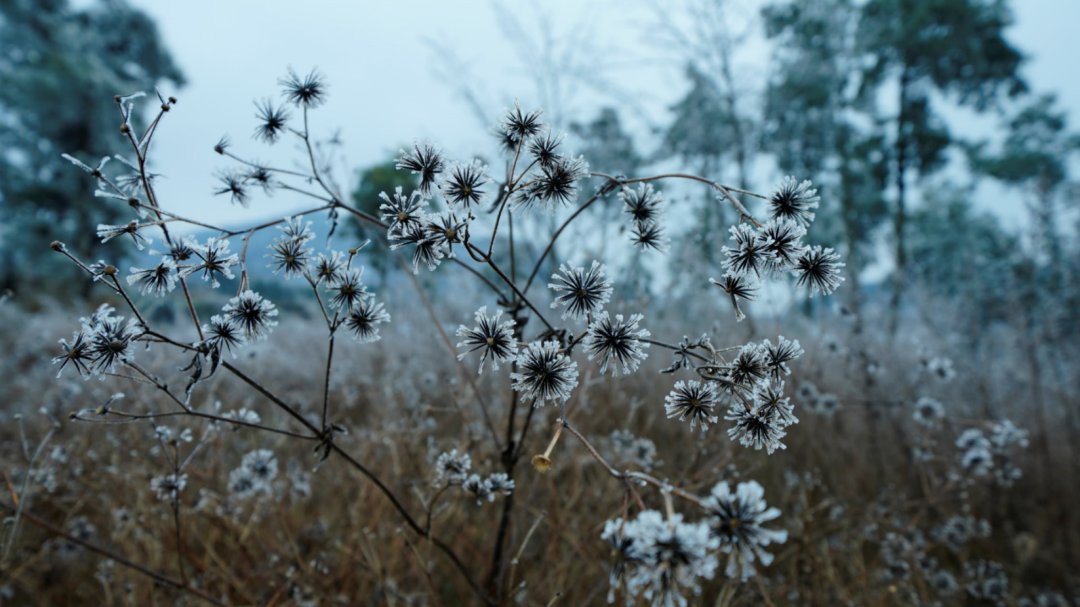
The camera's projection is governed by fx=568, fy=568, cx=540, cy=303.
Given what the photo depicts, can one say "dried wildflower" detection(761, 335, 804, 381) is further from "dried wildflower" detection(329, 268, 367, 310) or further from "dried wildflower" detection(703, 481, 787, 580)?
"dried wildflower" detection(329, 268, 367, 310)

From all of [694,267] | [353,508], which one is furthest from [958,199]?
[353,508]

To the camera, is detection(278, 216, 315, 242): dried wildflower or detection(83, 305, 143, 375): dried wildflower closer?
detection(83, 305, 143, 375): dried wildflower

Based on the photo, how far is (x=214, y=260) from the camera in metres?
0.88

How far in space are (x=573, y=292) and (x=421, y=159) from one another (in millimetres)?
315

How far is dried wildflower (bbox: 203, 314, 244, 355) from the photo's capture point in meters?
0.81

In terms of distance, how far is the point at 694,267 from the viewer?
9.16ft

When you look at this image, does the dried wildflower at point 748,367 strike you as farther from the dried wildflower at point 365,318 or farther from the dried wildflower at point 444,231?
the dried wildflower at point 365,318

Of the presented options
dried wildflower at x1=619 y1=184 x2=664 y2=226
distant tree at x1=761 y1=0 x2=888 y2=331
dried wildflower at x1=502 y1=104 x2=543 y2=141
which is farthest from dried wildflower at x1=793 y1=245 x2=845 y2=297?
distant tree at x1=761 y1=0 x2=888 y2=331

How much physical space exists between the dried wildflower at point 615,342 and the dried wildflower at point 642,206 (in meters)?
0.23

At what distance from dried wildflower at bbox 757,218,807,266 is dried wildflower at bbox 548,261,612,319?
232 millimetres

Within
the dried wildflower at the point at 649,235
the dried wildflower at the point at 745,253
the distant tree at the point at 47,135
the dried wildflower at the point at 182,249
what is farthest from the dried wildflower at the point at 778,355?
the distant tree at the point at 47,135

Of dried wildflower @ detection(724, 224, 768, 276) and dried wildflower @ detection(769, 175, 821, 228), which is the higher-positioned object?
dried wildflower @ detection(769, 175, 821, 228)

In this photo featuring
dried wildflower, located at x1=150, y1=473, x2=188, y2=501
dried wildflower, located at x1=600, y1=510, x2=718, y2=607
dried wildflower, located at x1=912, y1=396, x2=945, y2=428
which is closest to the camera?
dried wildflower, located at x1=600, y1=510, x2=718, y2=607

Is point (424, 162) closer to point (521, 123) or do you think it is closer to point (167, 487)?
point (521, 123)
